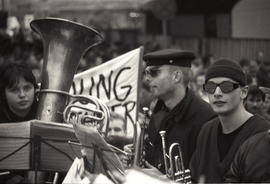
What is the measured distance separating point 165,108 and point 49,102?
1168 mm

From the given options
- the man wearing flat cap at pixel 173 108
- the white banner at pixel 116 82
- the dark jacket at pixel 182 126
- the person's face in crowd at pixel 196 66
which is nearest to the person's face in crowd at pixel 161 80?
the man wearing flat cap at pixel 173 108

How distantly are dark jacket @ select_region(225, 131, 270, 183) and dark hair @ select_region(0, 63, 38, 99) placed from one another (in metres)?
2.95

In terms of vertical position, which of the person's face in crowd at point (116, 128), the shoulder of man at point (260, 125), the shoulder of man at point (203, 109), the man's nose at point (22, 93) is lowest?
the person's face in crowd at point (116, 128)

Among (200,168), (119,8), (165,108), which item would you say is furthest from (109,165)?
(119,8)

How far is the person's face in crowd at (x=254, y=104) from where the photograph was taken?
7286 mm

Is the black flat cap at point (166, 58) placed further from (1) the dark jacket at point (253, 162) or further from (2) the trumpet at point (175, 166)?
(1) the dark jacket at point (253, 162)

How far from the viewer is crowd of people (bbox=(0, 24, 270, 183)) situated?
4203mm

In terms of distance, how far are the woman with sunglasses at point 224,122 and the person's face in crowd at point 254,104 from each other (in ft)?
8.79

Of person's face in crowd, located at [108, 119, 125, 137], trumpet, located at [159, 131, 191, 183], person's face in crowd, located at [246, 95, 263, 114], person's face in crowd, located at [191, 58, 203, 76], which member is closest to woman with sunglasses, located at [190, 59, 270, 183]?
trumpet, located at [159, 131, 191, 183]

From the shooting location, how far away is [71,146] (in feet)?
17.7

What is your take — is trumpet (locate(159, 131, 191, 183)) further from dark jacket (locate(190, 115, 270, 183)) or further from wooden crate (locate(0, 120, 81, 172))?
wooden crate (locate(0, 120, 81, 172))

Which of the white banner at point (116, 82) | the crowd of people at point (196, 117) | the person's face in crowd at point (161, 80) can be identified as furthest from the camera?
the white banner at point (116, 82)

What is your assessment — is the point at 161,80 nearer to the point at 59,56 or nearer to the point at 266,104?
the point at 59,56

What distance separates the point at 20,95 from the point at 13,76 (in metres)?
0.20
